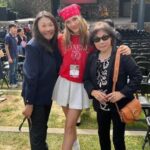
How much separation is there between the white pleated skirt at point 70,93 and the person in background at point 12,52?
5.67 metres

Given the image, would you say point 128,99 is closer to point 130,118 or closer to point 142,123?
point 130,118

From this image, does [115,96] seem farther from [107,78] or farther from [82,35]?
[82,35]

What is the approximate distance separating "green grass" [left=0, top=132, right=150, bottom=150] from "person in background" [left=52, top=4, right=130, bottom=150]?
4.11 feet

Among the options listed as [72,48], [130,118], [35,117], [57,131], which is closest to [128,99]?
[130,118]

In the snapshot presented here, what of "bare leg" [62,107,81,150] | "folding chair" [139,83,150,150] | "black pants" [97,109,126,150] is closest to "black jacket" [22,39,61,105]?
"bare leg" [62,107,81,150]

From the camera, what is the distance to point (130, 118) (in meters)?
3.78

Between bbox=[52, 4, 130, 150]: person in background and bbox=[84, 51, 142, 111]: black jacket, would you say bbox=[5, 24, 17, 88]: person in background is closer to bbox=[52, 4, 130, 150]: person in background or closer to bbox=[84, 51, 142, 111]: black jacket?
bbox=[52, 4, 130, 150]: person in background

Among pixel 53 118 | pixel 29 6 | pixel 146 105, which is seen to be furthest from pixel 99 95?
pixel 29 6

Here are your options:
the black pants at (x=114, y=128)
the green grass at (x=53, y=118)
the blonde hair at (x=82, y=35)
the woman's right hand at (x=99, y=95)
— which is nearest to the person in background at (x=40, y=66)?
the blonde hair at (x=82, y=35)

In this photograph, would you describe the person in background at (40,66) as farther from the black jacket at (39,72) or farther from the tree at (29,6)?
the tree at (29,6)

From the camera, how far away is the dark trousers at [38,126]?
4078 mm

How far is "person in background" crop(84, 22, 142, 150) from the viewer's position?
3.73 m

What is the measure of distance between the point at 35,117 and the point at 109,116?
0.84 metres

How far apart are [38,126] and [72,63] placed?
0.83 meters
